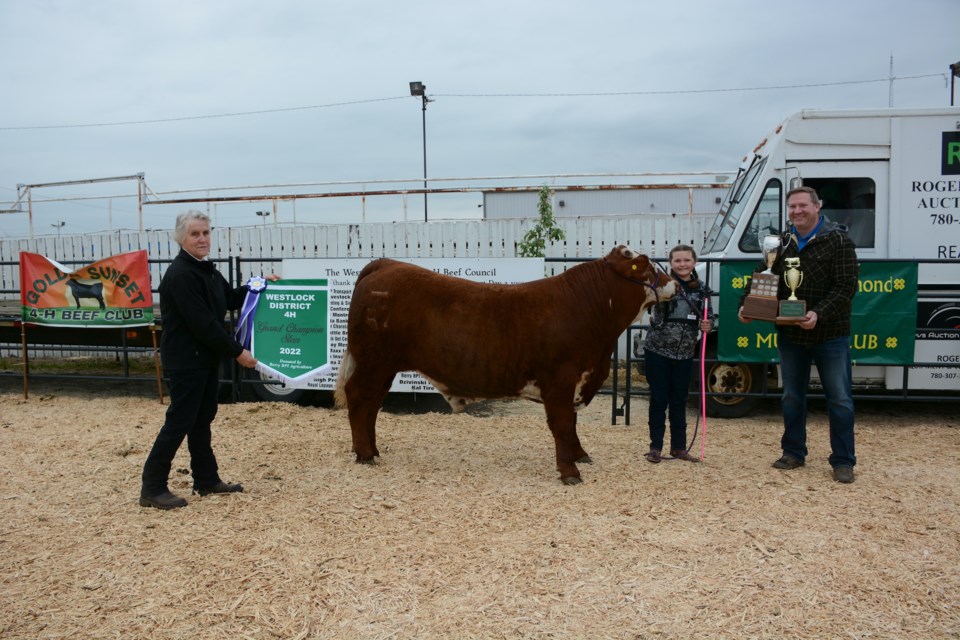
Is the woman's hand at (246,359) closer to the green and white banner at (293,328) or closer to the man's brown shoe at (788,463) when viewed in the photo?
the green and white banner at (293,328)

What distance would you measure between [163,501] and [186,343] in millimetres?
994

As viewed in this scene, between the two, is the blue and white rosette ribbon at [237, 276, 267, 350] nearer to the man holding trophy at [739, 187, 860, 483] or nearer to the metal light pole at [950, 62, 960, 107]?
the man holding trophy at [739, 187, 860, 483]

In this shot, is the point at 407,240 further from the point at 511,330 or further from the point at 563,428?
the point at 563,428

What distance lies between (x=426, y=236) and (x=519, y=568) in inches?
346

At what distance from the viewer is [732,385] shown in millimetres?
6828

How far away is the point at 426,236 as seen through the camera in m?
11.5

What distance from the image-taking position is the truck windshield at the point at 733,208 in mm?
6926

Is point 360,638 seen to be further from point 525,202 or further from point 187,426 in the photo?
point 525,202

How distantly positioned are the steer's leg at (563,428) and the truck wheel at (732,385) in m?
2.79

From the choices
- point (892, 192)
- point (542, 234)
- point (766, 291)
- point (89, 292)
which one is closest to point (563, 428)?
point (766, 291)

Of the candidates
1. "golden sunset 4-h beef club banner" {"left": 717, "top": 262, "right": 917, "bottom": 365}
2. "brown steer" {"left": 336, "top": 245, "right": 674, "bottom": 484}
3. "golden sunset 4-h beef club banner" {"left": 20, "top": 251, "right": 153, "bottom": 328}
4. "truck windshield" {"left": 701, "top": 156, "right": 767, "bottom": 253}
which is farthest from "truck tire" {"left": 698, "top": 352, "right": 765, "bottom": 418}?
"golden sunset 4-h beef club banner" {"left": 20, "top": 251, "right": 153, "bottom": 328}

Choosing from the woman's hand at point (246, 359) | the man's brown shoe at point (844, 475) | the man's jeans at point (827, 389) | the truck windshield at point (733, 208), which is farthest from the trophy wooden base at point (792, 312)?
the woman's hand at point (246, 359)

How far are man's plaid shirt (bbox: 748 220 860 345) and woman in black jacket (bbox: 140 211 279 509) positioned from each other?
3.66 metres

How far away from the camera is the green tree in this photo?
1042 cm
